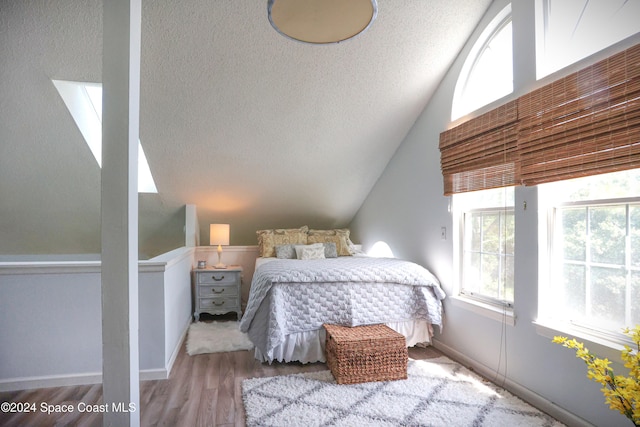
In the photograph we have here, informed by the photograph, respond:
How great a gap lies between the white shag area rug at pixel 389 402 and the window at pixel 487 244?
64 cm

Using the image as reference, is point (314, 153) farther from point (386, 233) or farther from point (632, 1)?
point (632, 1)

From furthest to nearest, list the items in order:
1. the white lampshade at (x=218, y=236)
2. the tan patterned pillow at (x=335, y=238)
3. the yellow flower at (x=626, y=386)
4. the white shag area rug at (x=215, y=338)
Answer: the tan patterned pillow at (x=335, y=238)
the white lampshade at (x=218, y=236)
the white shag area rug at (x=215, y=338)
the yellow flower at (x=626, y=386)

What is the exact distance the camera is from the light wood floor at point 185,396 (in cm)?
203

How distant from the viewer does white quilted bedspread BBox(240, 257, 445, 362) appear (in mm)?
2816

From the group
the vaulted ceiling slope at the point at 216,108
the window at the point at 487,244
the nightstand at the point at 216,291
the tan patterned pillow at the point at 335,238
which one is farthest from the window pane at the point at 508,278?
the nightstand at the point at 216,291

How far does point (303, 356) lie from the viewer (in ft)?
9.39

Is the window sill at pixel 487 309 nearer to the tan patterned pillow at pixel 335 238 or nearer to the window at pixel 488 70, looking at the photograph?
the window at pixel 488 70

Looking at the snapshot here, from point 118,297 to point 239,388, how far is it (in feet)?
3.92

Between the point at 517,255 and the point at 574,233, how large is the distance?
0.37 metres

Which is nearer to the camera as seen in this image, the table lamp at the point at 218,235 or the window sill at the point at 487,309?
the window sill at the point at 487,309

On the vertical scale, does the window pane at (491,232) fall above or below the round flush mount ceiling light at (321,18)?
below

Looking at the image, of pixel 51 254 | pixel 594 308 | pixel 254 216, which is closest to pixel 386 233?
pixel 254 216

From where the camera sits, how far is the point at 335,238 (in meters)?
4.75

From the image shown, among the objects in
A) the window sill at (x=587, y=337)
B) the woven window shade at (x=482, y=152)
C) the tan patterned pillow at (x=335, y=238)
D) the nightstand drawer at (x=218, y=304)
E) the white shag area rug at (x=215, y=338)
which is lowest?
the white shag area rug at (x=215, y=338)
